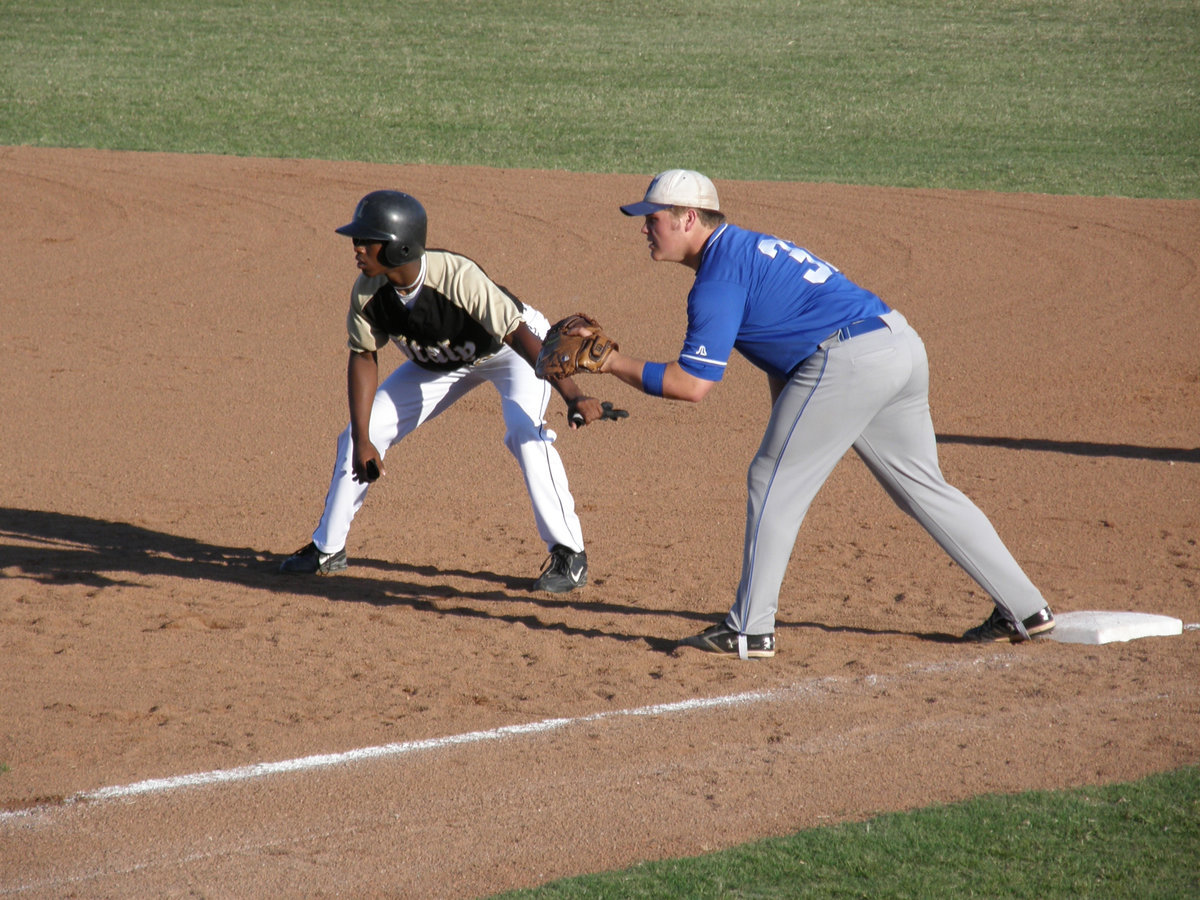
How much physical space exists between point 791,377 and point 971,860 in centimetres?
191

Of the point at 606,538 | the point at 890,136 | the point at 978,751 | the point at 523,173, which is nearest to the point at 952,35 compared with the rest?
the point at 890,136

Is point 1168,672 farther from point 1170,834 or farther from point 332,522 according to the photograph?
point 332,522

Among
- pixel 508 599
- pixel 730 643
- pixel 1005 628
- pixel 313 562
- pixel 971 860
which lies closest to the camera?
pixel 971 860

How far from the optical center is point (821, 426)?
4.74 meters

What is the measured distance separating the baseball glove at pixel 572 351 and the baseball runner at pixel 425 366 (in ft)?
1.28

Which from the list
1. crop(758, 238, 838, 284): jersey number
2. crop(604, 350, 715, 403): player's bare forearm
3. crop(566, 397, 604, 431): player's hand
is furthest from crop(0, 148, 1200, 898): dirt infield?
crop(758, 238, 838, 284): jersey number

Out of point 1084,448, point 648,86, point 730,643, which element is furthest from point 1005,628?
point 648,86

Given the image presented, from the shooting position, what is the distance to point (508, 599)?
5.98m

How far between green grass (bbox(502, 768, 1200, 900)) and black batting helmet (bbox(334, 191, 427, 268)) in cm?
290

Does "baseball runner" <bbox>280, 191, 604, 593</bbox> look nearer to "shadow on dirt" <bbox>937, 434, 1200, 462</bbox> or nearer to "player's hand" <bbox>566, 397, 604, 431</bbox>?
"player's hand" <bbox>566, 397, 604, 431</bbox>

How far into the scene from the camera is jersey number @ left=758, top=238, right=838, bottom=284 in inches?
183

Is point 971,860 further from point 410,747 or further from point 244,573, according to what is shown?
point 244,573

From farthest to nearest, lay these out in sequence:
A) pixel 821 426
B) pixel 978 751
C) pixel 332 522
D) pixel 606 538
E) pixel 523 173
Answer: pixel 523 173
pixel 606 538
pixel 332 522
pixel 821 426
pixel 978 751

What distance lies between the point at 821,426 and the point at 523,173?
41.1ft
